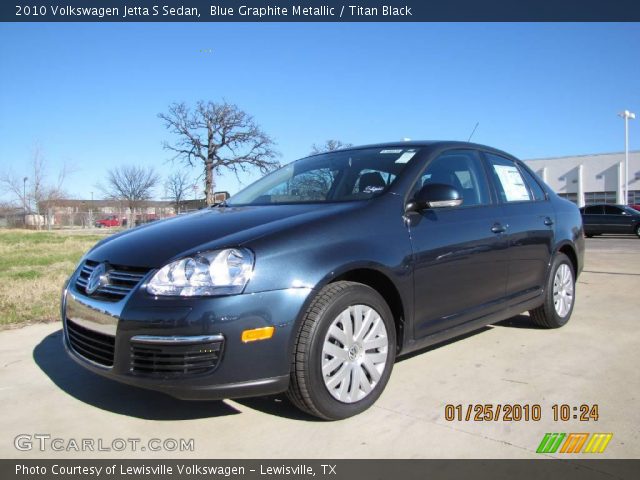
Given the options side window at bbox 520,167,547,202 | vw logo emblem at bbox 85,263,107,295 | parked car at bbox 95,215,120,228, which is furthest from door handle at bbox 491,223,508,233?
parked car at bbox 95,215,120,228

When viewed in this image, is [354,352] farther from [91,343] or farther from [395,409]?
[91,343]

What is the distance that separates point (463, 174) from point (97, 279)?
264cm

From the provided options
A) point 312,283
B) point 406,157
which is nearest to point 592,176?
point 406,157

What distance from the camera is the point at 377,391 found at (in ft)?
9.57

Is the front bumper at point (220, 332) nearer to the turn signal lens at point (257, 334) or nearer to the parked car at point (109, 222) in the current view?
the turn signal lens at point (257, 334)

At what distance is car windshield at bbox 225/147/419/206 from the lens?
11.2 feet

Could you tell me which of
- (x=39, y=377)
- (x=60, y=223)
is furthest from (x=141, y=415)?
(x=60, y=223)

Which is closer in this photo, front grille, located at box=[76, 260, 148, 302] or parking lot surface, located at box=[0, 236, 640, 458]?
parking lot surface, located at box=[0, 236, 640, 458]

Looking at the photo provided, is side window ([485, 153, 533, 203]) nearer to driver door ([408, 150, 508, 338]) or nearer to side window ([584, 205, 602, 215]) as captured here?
driver door ([408, 150, 508, 338])

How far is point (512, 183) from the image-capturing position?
4371 millimetres

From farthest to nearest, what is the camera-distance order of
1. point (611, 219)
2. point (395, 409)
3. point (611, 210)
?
point (611, 210), point (611, 219), point (395, 409)

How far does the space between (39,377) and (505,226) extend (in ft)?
11.7

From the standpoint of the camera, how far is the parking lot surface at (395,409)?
2.50 m
